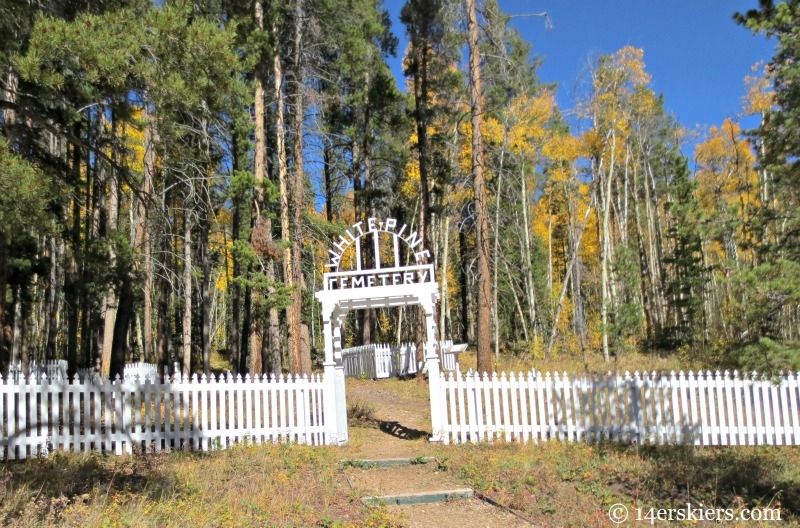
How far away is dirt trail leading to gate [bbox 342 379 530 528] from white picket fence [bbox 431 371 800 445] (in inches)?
55.9

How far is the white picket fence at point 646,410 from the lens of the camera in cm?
987

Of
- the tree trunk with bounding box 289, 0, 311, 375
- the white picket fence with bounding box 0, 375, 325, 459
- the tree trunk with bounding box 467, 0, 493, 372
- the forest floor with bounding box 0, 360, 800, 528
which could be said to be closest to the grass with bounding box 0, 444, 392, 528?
the forest floor with bounding box 0, 360, 800, 528

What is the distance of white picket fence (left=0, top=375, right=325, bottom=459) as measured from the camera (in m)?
8.88

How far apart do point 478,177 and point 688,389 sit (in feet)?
20.4

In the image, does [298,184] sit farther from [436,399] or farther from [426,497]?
[426,497]

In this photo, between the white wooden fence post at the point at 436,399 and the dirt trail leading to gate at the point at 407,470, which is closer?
the dirt trail leading to gate at the point at 407,470

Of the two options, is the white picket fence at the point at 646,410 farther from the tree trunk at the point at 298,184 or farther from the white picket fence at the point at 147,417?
the tree trunk at the point at 298,184

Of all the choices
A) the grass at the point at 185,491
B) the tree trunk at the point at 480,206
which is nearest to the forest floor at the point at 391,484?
the grass at the point at 185,491

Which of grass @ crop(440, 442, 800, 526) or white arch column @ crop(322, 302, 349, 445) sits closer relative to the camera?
grass @ crop(440, 442, 800, 526)

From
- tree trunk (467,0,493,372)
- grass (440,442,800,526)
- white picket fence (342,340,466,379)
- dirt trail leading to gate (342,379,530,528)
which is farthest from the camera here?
white picket fence (342,340,466,379)

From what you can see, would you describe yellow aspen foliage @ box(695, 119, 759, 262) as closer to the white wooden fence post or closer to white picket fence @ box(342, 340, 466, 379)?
white picket fence @ box(342, 340, 466, 379)

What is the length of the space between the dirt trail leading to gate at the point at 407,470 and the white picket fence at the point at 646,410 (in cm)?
142

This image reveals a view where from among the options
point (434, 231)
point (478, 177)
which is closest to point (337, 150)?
point (434, 231)

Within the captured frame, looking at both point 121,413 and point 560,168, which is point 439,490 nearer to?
point 121,413
